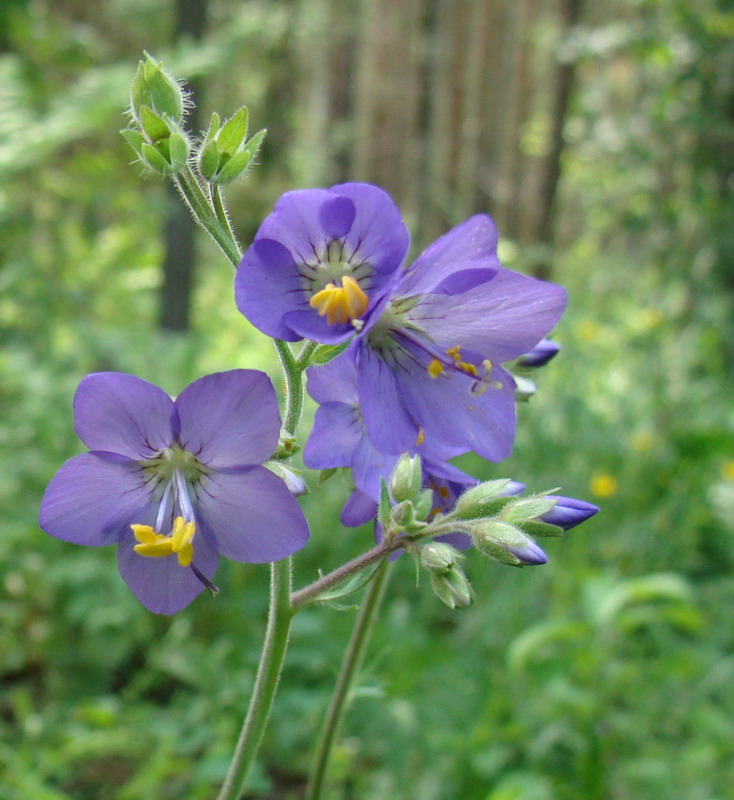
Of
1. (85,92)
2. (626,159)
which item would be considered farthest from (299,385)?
(626,159)

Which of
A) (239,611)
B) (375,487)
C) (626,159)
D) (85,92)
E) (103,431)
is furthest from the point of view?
(626,159)

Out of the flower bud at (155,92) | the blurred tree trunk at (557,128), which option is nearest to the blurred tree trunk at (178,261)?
the blurred tree trunk at (557,128)

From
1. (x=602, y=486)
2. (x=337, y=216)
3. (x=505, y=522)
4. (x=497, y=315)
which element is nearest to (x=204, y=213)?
(x=337, y=216)

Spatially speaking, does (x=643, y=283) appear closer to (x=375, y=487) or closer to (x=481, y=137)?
(x=481, y=137)

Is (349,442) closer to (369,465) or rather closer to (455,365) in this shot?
(369,465)

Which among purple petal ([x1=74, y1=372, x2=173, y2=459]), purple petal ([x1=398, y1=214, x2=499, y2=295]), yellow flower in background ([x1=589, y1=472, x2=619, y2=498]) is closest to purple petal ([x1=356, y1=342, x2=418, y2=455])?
purple petal ([x1=398, y1=214, x2=499, y2=295])

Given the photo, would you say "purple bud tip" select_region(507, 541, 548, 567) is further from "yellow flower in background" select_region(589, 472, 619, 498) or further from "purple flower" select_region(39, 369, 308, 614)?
"yellow flower in background" select_region(589, 472, 619, 498)
